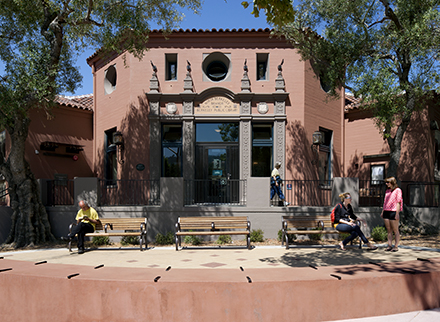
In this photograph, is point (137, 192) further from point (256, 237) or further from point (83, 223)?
point (256, 237)

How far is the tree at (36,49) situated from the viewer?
1023 cm

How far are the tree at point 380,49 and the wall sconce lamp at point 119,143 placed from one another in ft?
24.8

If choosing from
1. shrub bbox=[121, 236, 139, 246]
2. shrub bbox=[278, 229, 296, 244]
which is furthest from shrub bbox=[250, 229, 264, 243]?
shrub bbox=[121, 236, 139, 246]

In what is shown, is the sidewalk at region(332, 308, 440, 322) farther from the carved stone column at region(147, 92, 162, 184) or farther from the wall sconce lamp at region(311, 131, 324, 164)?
the carved stone column at region(147, 92, 162, 184)

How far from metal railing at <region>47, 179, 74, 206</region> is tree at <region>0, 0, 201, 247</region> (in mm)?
820

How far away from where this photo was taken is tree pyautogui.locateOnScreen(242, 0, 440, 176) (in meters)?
9.90

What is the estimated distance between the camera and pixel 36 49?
10906mm

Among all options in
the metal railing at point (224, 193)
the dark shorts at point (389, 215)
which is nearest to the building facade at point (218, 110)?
the metal railing at point (224, 193)

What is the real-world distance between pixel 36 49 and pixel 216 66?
6.92 metres

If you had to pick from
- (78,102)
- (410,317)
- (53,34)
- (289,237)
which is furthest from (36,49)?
(410,317)

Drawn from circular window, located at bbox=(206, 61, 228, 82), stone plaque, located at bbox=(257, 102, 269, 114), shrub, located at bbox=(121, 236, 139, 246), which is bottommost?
shrub, located at bbox=(121, 236, 139, 246)

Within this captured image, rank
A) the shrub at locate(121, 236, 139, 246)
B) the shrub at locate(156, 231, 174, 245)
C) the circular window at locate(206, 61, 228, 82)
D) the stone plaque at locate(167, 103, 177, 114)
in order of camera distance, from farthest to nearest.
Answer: the circular window at locate(206, 61, 228, 82), the stone plaque at locate(167, 103, 177, 114), the shrub at locate(156, 231, 174, 245), the shrub at locate(121, 236, 139, 246)

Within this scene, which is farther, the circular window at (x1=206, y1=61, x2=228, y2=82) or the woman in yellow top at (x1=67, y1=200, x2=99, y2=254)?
the circular window at (x1=206, y1=61, x2=228, y2=82)

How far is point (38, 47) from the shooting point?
11.4 meters
